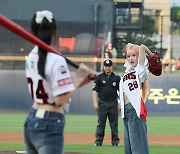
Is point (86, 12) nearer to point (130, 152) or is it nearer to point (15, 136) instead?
point (15, 136)

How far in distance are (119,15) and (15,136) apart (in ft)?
51.8

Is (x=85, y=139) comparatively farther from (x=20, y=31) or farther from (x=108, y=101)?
(x=20, y=31)

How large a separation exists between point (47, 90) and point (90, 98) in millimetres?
21843

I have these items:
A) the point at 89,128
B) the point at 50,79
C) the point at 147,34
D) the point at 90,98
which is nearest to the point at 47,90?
the point at 50,79

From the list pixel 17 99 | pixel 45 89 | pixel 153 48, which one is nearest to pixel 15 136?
pixel 17 99

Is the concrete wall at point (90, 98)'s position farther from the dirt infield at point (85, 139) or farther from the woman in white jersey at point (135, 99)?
the woman in white jersey at point (135, 99)

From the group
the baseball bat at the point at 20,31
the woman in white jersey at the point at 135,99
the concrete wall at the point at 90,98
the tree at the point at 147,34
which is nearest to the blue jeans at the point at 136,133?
the woman in white jersey at the point at 135,99

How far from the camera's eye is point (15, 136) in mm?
17328

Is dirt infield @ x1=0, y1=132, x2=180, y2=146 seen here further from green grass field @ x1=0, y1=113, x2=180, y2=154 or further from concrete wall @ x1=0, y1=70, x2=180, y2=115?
concrete wall @ x1=0, y1=70, x2=180, y2=115

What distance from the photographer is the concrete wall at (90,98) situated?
27219mm

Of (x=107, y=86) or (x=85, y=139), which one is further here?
(x=85, y=139)

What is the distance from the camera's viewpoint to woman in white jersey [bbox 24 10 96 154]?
5.37 m

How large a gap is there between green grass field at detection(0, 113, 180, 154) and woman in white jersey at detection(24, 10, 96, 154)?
27.4 feet

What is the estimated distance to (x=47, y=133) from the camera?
17.6 feet
